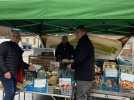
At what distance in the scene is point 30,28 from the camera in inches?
430

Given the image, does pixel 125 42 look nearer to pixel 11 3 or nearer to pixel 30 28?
pixel 30 28

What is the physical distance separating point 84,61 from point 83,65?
79 mm

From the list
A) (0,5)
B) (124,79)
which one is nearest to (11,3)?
(0,5)

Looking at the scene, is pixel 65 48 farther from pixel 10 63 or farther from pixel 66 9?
pixel 66 9

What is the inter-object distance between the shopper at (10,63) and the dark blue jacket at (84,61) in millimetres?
1091

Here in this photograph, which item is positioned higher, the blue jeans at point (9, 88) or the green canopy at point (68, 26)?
the green canopy at point (68, 26)

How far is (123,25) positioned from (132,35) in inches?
33.0

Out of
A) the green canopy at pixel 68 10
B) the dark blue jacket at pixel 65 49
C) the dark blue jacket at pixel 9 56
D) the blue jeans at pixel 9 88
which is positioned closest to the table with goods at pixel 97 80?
the blue jeans at pixel 9 88

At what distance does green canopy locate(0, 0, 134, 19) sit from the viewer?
5688mm

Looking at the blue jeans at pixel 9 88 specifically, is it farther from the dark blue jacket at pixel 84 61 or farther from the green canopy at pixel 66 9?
the green canopy at pixel 66 9

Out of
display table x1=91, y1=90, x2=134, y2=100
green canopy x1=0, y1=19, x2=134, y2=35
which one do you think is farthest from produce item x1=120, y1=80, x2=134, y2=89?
green canopy x1=0, y1=19, x2=134, y2=35

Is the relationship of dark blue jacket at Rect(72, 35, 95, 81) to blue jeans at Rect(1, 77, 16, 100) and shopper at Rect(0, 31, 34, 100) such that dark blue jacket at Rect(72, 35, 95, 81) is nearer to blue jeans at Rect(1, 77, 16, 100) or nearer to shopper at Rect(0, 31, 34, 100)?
shopper at Rect(0, 31, 34, 100)

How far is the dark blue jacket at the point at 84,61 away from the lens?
6.91 metres

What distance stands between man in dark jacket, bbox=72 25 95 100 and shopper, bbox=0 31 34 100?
1100mm
